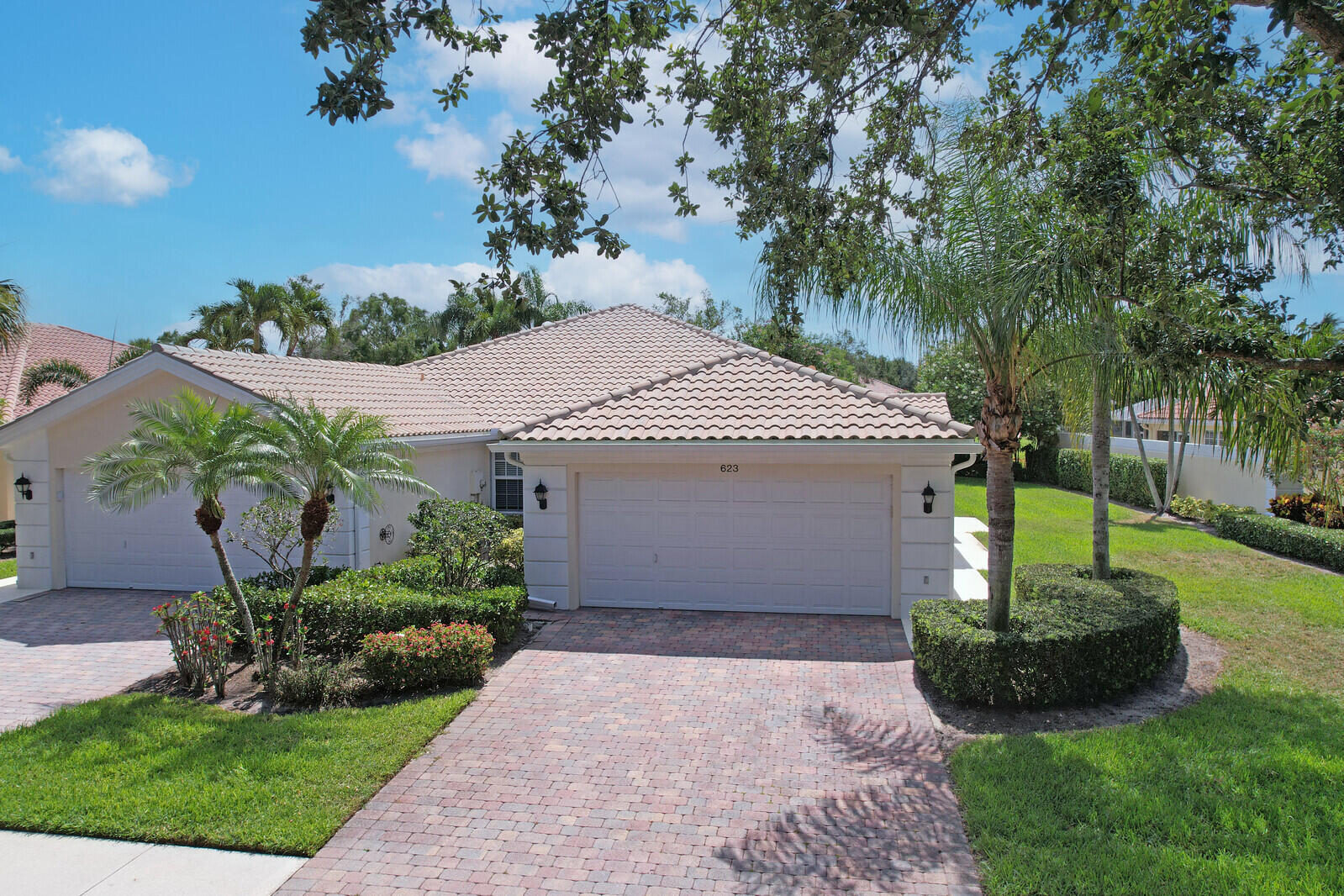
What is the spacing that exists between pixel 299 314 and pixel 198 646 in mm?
23276

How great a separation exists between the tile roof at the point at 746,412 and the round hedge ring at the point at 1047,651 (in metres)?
3.03

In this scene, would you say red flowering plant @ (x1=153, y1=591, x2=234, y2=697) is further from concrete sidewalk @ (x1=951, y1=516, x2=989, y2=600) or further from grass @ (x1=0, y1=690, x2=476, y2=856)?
Answer: concrete sidewalk @ (x1=951, y1=516, x2=989, y2=600)

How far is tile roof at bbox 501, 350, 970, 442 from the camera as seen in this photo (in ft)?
37.3

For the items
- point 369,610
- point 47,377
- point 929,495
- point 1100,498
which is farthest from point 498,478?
point 47,377

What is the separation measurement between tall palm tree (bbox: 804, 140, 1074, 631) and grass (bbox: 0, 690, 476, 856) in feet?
20.0

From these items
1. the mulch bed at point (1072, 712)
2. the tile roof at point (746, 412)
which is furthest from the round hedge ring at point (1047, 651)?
the tile roof at point (746, 412)

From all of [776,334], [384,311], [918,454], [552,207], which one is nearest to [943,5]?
[776,334]

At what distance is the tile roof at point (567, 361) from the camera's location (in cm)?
1767

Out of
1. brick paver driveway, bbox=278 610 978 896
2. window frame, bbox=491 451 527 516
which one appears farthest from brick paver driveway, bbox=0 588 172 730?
window frame, bbox=491 451 527 516

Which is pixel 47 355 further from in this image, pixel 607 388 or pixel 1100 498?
pixel 1100 498

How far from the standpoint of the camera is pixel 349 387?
15.2m

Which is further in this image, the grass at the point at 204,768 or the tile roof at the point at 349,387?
the tile roof at the point at 349,387

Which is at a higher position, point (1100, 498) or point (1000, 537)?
point (1100, 498)

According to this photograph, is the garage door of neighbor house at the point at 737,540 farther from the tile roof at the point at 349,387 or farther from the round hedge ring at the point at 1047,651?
the tile roof at the point at 349,387
